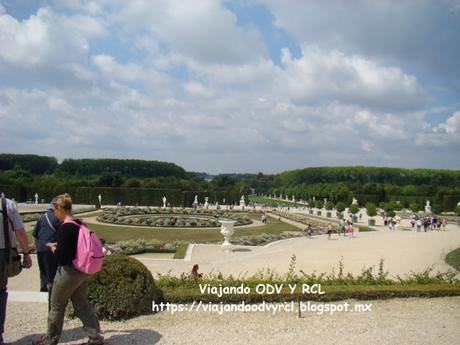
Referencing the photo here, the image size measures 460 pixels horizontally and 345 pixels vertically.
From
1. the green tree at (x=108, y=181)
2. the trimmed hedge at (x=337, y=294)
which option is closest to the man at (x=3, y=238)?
the trimmed hedge at (x=337, y=294)

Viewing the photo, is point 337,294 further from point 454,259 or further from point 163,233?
point 163,233

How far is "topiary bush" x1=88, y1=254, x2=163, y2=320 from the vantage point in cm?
646

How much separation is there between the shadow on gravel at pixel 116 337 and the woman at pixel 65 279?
0.67 metres

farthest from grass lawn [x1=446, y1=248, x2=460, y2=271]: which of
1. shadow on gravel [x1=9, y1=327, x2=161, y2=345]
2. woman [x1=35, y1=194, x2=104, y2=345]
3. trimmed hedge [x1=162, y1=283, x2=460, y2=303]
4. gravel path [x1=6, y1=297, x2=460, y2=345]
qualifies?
woman [x1=35, y1=194, x2=104, y2=345]

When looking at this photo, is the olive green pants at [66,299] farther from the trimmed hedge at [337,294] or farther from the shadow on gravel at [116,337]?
the trimmed hedge at [337,294]

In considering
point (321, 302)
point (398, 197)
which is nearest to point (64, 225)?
point (321, 302)

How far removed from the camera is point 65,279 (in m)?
4.82

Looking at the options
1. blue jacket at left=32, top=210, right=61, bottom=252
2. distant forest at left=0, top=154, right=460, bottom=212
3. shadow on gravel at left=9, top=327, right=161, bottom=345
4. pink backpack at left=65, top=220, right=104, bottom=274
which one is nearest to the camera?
pink backpack at left=65, top=220, right=104, bottom=274

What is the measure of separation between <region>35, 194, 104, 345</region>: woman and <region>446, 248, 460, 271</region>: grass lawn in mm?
13431

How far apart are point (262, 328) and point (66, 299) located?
2974mm

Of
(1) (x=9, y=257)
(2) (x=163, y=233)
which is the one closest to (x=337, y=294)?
(1) (x=9, y=257)

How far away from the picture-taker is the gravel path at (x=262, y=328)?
5.89 metres

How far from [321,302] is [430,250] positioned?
14.1m

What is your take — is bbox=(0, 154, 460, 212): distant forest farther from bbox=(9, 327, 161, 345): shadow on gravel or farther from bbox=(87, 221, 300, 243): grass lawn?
bbox=(9, 327, 161, 345): shadow on gravel
